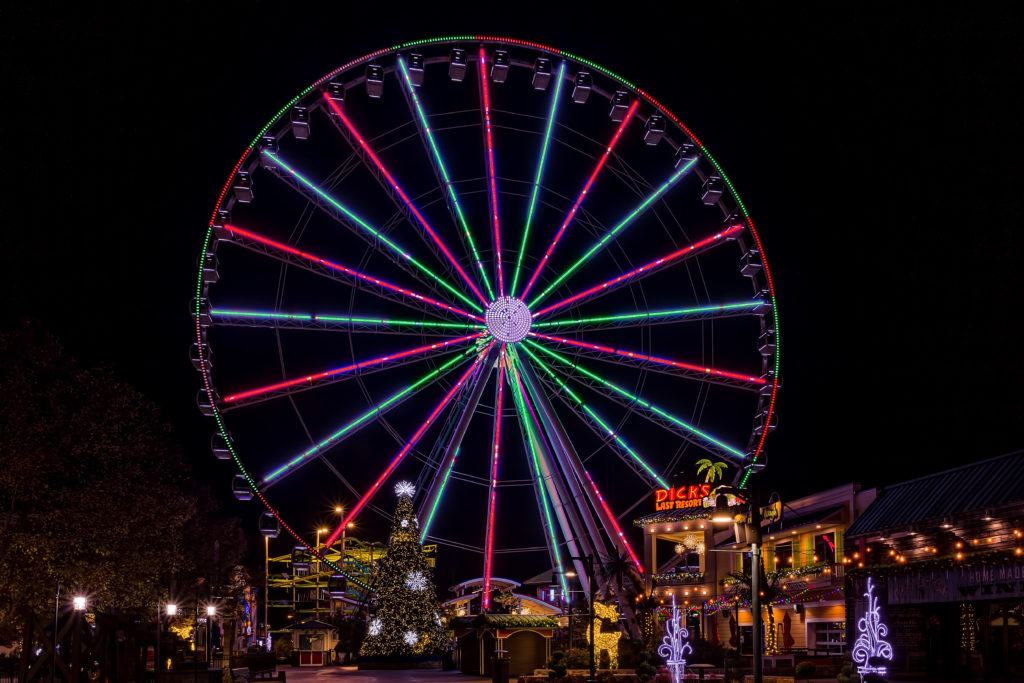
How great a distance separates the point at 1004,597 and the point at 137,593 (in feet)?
69.1

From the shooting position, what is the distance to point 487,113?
30125 mm

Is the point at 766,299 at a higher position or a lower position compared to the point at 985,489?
higher

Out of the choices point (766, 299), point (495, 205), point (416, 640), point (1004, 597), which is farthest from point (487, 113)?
point (416, 640)

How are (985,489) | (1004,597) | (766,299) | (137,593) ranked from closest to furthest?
(1004,597), (985,489), (137,593), (766,299)

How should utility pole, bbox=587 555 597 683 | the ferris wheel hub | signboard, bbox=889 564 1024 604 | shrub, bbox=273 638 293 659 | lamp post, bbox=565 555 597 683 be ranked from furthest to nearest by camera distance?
shrub, bbox=273 638 293 659
the ferris wheel hub
lamp post, bbox=565 555 597 683
utility pole, bbox=587 555 597 683
signboard, bbox=889 564 1024 604

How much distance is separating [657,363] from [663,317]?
1.30 metres

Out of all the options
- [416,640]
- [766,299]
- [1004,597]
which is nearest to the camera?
[1004,597]

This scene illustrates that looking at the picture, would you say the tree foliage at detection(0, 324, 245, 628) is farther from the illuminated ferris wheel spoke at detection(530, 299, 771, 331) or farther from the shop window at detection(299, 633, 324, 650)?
the shop window at detection(299, 633, 324, 650)

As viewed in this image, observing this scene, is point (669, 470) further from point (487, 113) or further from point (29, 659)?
point (29, 659)

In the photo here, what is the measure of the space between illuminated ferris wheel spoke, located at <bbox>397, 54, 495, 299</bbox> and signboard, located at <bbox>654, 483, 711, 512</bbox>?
65.1 feet

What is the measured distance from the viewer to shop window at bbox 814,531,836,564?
38281 mm

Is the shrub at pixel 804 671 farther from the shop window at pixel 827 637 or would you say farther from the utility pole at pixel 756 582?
the utility pole at pixel 756 582

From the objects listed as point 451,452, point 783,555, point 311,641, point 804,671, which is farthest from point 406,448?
point 311,641

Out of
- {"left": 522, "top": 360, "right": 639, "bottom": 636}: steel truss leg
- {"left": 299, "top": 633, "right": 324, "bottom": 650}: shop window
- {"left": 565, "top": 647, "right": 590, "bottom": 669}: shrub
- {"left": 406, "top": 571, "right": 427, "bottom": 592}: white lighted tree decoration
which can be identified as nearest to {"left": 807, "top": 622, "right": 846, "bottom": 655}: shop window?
{"left": 565, "top": 647, "right": 590, "bottom": 669}: shrub
